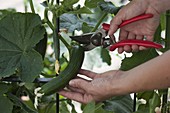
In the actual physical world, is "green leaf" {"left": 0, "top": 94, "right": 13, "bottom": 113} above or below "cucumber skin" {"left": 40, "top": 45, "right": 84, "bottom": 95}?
below

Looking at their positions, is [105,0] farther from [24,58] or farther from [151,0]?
[24,58]

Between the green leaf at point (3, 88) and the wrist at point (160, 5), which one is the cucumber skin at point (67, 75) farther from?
the wrist at point (160, 5)

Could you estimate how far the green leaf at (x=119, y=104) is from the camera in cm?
118

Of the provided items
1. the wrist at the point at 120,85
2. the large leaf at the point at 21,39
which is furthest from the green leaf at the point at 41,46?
the wrist at the point at 120,85

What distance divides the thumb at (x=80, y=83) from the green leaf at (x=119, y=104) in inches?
6.2

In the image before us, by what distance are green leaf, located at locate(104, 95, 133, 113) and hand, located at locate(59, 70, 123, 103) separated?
0.41 ft

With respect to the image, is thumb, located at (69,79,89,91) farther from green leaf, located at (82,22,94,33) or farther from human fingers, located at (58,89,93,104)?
green leaf, located at (82,22,94,33)

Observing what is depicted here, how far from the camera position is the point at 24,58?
42.8 inches

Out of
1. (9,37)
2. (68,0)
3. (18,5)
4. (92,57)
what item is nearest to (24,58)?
(9,37)

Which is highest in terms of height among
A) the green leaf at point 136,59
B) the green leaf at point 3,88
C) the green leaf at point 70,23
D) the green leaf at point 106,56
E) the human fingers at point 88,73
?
the green leaf at point 70,23

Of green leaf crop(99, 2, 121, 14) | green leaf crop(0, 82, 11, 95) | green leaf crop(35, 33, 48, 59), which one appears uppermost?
green leaf crop(99, 2, 121, 14)

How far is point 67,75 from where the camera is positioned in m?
1.07

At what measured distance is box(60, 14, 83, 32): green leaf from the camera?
122 centimetres

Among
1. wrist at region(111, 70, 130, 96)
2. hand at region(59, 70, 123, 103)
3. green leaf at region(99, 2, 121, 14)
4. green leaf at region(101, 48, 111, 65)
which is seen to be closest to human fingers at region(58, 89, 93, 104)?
hand at region(59, 70, 123, 103)
